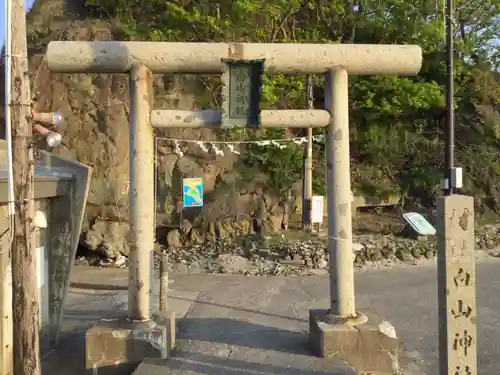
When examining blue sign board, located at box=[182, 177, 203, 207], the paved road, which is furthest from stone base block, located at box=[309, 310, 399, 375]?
blue sign board, located at box=[182, 177, 203, 207]

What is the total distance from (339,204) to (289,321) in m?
2.82

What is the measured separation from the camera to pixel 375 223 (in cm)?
1520

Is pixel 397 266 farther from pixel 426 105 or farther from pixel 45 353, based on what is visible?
pixel 45 353

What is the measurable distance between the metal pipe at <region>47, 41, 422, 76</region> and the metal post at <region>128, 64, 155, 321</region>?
24 cm

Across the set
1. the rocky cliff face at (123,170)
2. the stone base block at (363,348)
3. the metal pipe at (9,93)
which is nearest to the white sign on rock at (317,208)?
the rocky cliff face at (123,170)

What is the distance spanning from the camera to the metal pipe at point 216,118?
5.72m

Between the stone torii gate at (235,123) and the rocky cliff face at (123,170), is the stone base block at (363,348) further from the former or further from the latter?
the rocky cliff face at (123,170)

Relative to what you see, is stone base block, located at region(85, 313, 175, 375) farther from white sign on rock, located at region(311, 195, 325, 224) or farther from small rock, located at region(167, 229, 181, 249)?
small rock, located at region(167, 229, 181, 249)

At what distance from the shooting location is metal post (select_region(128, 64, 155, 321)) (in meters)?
5.58

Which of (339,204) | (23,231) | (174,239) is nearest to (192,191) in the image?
(174,239)

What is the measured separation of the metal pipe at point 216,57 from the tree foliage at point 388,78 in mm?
9034

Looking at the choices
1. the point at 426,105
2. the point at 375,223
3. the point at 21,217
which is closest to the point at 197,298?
the point at 21,217

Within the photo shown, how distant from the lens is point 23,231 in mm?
4414

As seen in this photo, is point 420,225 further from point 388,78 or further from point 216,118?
point 216,118
